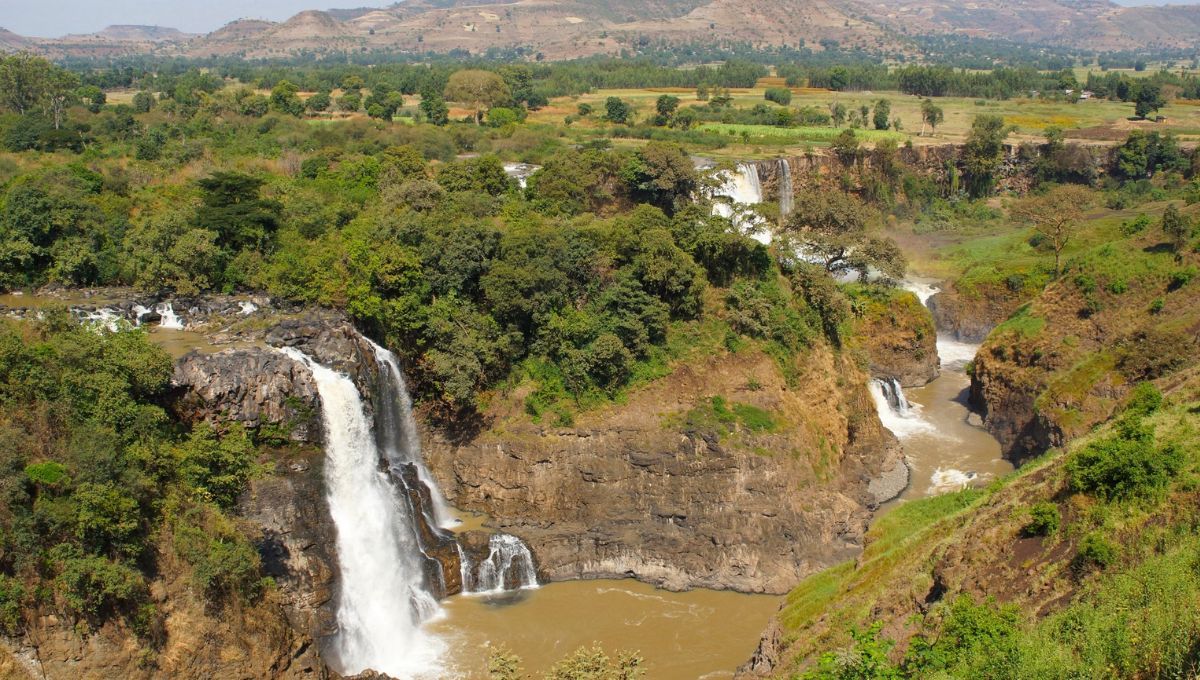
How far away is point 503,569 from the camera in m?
29.8

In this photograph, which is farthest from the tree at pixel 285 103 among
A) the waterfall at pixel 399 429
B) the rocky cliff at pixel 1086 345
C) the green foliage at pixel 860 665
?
the green foliage at pixel 860 665

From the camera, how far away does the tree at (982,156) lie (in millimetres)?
A: 76125

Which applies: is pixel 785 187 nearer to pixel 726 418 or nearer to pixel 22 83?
pixel 726 418

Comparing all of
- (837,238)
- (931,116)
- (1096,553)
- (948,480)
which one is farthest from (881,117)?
(1096,553)

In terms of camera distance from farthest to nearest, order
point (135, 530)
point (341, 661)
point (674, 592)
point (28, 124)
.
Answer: point (28, 124) → point (674, 592) → point (341, 661) → point (135, 530)

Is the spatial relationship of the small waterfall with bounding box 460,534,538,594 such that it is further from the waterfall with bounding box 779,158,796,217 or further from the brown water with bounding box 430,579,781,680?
the waterfall with bounding box 779,158,796,217

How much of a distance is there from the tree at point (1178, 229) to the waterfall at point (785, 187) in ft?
80.1

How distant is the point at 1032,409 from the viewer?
38.7 metres

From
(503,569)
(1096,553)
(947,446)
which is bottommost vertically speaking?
(947,446)

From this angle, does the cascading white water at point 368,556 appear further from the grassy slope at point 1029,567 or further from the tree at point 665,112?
the tree at point 665,112

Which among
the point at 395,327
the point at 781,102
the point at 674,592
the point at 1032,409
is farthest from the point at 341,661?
the point at 781,102

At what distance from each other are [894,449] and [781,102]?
74482 mm

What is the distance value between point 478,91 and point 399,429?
50275mm

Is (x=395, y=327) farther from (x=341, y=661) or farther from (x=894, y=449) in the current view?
(x=894, y=449)
